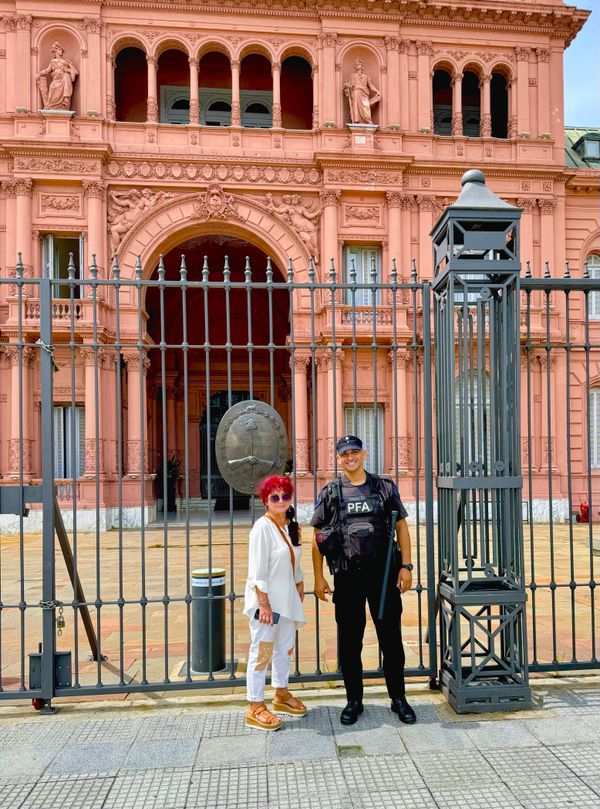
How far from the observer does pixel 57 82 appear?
1745cm

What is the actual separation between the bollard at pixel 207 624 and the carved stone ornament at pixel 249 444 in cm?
99

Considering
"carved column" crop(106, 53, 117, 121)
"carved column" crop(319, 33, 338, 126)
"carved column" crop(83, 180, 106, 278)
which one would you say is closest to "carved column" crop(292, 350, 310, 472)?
"carved column" crop(83, 180, 106, 278)

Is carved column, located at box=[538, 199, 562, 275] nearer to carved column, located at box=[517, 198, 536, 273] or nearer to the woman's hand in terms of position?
carved column, located at box=[517, 198, 536, 273]

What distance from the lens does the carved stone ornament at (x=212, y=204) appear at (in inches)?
712

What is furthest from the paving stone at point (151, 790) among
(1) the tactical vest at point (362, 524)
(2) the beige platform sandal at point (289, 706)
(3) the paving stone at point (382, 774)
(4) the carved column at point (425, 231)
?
(4) the carved column at point (425, 231)

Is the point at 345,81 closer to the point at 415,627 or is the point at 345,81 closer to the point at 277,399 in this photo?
the point at 277,399

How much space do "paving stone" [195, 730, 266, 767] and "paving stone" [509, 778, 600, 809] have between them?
5.08 ft

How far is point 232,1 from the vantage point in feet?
59.2

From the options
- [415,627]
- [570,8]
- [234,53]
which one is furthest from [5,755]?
[570,8]

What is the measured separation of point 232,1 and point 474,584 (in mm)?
18541

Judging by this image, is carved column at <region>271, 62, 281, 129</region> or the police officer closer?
the police officer

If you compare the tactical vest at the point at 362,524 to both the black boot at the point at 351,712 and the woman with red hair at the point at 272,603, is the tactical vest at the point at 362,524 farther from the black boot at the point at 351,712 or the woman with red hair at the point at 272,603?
the black boot at the point at 351,712

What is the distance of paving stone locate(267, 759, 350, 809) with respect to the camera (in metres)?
3.57

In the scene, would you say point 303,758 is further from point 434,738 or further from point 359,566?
point 359,566
